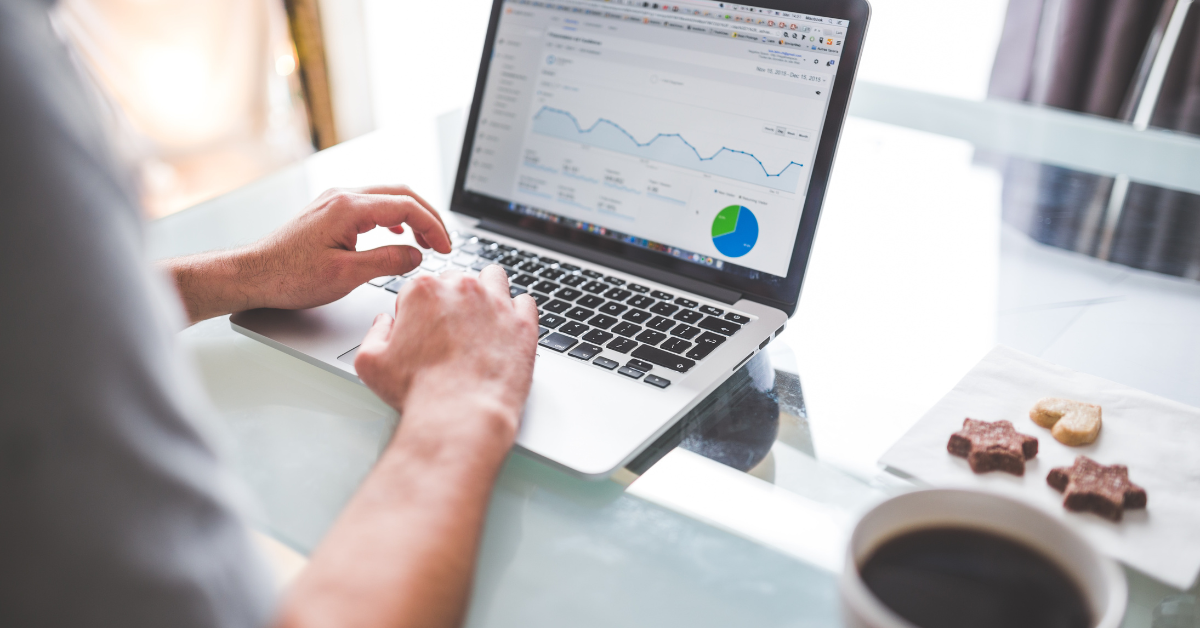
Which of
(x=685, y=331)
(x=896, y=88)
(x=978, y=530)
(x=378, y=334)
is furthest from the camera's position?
(x=896, y=88)

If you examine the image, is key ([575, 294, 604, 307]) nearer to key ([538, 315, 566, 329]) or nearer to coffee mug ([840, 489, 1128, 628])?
key ([538, 315, 566, 329])

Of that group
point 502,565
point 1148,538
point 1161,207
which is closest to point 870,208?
point 1161,207

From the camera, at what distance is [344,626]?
0.41 meters

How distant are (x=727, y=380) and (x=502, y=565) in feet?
0.97

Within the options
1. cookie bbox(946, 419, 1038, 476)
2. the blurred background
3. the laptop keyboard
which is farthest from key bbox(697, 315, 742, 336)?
the blurred background

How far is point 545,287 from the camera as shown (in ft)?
2.89

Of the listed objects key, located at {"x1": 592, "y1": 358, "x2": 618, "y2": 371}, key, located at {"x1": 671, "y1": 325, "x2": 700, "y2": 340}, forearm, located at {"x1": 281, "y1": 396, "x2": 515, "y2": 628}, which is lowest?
key, located at {"x1": 592, "y1": 358, "x2": 618, "y2": 371}

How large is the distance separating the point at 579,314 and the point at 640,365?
123 mm

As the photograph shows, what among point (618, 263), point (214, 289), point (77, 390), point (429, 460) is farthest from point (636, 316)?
point (77, 390)

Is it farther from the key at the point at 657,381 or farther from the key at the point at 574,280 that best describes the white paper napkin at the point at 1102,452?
the key at the point at 574,280

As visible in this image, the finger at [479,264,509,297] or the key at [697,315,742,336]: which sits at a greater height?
the finger at [479,264,509,297]

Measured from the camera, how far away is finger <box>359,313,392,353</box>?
26.0 inches

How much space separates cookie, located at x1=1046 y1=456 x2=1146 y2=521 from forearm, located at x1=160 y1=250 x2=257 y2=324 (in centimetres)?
77

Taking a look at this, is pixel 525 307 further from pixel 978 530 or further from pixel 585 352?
pixel 978 530
